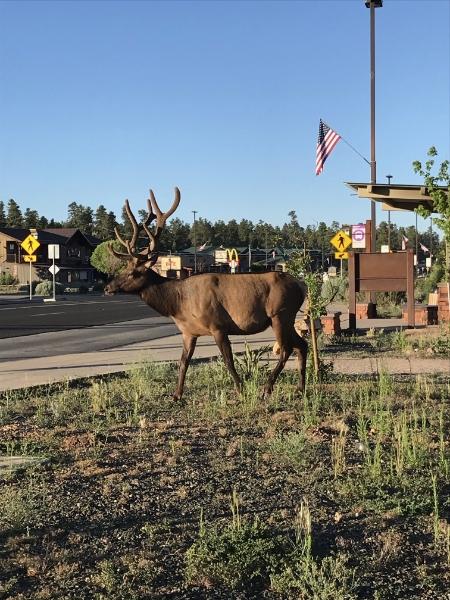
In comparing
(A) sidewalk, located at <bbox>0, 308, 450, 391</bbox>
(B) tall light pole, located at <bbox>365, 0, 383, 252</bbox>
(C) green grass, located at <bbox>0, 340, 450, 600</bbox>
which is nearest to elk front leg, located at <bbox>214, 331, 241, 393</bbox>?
(C) green grass, located at <bbox>0, 340, 450, 600</bbox>

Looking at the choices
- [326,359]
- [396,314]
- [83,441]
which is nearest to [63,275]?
[396,314]

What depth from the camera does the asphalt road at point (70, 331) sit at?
16.0m

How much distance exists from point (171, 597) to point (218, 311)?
5.16 meters

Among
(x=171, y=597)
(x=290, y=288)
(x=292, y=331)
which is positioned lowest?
(x=171, y=597)

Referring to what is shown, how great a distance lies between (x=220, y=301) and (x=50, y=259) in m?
73.9

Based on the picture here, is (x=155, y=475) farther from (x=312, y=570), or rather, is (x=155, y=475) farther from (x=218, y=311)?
(x=218, y=311)

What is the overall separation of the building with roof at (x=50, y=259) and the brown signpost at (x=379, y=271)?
5842 centimetres

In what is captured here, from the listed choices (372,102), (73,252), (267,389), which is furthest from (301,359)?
(73,252)

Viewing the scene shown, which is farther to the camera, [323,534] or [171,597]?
[323,534]

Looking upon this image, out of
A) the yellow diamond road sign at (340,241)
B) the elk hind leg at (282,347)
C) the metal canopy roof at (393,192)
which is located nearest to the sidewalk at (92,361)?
the elk hind leg at (282,347)

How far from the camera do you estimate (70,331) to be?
824 inches

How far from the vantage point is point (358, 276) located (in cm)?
1930

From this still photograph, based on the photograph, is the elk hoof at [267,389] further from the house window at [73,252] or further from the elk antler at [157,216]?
the house window at [73,252]

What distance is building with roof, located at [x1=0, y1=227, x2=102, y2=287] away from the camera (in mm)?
78688
